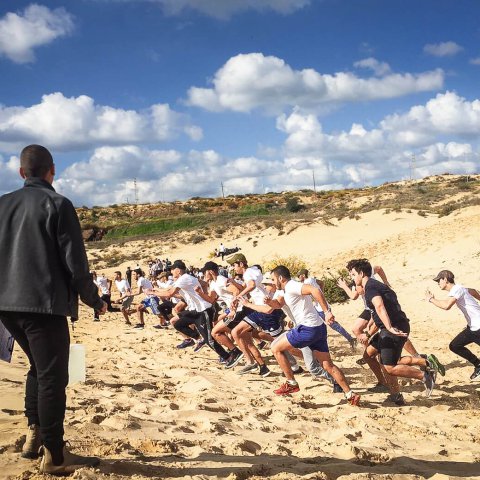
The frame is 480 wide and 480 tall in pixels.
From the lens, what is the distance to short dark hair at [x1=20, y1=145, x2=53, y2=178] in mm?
3471

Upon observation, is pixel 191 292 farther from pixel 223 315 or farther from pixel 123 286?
pixel 123 286

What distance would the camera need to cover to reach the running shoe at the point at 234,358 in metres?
9.04

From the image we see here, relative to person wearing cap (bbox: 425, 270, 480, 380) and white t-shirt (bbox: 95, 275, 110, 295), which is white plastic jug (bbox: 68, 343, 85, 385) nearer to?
person wearing cap (bbox: 425, 270, 480, 380)

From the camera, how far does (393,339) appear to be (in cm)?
630

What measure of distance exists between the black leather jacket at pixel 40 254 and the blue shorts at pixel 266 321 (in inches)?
215

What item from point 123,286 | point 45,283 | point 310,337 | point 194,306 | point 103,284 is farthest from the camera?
point 103,284

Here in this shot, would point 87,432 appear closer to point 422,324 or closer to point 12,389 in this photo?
point 12,389

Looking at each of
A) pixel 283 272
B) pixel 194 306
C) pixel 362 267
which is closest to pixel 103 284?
pixel 194 306

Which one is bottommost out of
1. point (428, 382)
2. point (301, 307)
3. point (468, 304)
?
point (428, 382)

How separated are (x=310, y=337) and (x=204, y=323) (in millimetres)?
3297

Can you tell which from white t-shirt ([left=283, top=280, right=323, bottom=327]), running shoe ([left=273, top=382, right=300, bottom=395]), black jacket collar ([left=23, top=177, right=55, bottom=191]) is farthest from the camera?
running shoe ([left=273, top=382, right=300, bottom=395])

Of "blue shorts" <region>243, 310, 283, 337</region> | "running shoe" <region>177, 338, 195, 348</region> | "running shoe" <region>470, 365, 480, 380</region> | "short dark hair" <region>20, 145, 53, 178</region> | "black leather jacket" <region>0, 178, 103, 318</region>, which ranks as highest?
"short dark hair" <region>20, 145, 53, 178</region>

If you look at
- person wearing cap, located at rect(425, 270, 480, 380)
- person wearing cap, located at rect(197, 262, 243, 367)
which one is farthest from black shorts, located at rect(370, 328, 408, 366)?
person wearing cap, located at rect(197, 262, 243, 367)

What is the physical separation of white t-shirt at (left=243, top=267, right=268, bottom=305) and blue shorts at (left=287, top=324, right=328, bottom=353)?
7.15 ft
